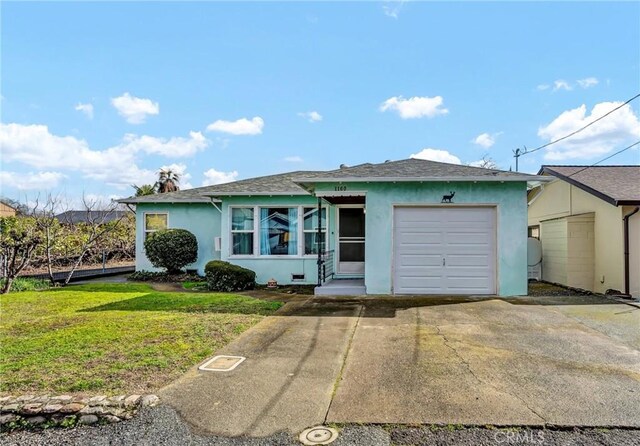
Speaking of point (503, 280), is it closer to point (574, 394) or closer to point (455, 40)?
point (574, 394)

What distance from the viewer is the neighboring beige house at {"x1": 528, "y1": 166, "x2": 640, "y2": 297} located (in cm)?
991

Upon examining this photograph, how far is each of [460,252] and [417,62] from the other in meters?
7.89

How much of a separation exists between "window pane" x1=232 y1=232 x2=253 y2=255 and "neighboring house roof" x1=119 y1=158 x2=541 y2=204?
1445 mm

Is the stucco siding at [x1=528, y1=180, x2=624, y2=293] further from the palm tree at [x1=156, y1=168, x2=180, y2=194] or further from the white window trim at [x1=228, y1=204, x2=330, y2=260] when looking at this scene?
the palm tree at [x1=156, y1=168, x2=180, y2=194]

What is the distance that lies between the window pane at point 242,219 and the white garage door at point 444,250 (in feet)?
16.8

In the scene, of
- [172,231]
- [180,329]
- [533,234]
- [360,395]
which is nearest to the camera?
[360,395]

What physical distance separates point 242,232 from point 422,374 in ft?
30.6

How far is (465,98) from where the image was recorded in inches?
622

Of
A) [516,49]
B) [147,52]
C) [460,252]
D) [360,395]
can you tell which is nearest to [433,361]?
[360,395]

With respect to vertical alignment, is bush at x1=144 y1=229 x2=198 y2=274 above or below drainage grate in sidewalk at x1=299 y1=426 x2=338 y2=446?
above

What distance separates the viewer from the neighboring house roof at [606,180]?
9.80 metres

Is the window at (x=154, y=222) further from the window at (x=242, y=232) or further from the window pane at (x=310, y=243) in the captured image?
the window pane at (x=310, y=243)

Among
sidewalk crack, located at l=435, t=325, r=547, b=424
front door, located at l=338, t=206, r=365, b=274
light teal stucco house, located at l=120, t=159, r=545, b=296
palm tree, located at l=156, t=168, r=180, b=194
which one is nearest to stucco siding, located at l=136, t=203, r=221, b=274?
front door, located at l=338, t=206, r=365, b=274

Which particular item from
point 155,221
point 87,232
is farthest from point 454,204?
point 87,232
